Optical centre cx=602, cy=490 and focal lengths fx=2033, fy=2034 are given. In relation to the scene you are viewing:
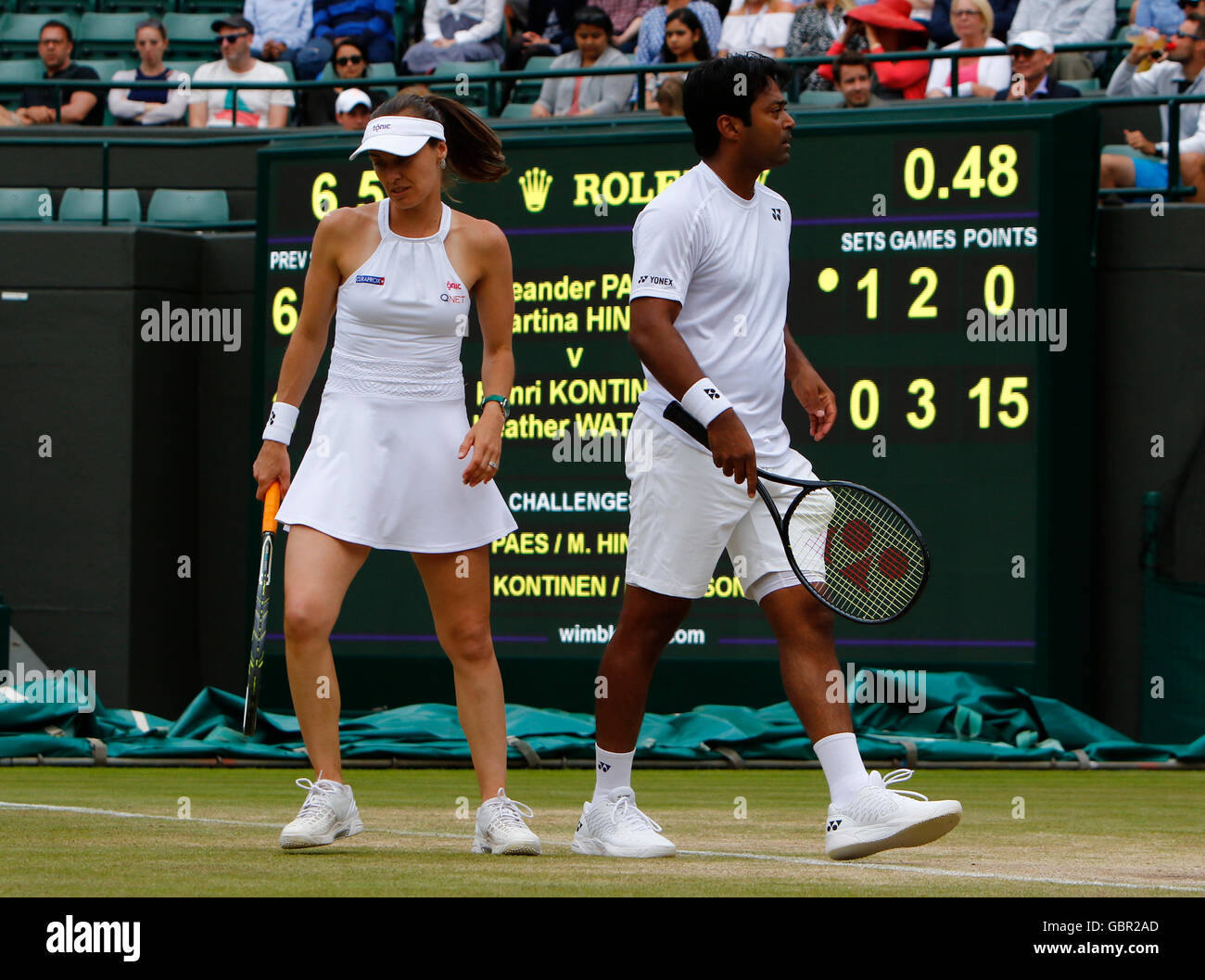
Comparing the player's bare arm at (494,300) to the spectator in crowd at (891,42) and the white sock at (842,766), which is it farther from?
the spectator in crowd at (891,42)

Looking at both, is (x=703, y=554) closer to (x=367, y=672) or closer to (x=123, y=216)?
(x=367, y=672)

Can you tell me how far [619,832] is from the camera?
205 inches

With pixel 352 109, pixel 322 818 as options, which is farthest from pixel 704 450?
pixel 352 109

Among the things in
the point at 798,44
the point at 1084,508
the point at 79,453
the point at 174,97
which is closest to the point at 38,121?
the point at 174,97

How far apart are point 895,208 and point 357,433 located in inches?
213

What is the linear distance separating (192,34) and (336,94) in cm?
258

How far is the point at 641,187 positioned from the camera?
1057 centimetres

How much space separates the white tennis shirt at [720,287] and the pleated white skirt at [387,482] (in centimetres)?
55

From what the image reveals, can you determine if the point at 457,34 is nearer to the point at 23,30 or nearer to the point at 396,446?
the point at 23,30

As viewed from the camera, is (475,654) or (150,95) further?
(150,95)

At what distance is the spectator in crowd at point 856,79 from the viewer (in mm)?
11531

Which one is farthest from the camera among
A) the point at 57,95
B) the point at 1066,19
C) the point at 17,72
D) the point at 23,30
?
the point at 23,30

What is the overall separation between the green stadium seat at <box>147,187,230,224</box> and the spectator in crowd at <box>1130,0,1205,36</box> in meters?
5.94

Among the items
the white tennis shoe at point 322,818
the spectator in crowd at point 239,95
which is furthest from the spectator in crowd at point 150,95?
the white tennis shoe at point 322,818
